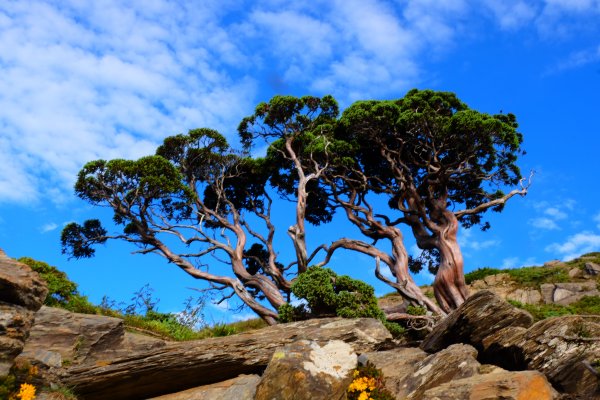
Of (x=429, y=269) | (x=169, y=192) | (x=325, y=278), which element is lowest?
(x=325, y=278)

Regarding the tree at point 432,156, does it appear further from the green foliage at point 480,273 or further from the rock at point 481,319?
the rock at point 481,319

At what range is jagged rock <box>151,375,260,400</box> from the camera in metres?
11.1

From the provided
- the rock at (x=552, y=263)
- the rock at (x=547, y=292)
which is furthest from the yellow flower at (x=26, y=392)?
the rock at (x=552, y=263)

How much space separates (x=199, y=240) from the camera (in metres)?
28.1

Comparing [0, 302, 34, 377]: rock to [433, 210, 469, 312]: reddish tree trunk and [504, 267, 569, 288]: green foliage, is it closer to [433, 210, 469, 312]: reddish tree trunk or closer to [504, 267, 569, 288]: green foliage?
[433, 210, 469, 312]: reddish tree trunk

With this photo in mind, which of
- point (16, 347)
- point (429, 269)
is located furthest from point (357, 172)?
point (16, 347)

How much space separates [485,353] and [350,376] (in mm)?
4445

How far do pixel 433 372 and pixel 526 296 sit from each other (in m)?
21.7

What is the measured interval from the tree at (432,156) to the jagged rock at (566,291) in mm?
5834

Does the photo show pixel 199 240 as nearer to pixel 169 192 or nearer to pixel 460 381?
pixel 169 192

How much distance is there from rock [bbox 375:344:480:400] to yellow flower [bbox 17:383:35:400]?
7.49 meters

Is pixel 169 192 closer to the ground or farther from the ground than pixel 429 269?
farther from the ground

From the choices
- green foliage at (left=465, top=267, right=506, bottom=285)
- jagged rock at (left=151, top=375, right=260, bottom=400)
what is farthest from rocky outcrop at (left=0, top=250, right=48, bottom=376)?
green foliage at (left=465, top=267, right=506, bottom=285)

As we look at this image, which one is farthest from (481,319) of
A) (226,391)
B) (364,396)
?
(226,391)
